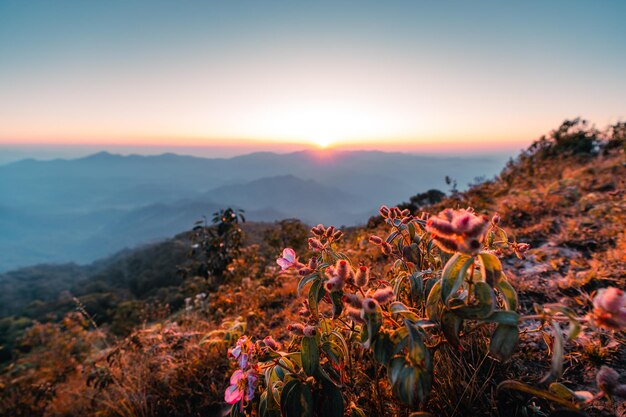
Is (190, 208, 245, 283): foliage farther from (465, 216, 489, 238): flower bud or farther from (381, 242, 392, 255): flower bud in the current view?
(465, 216, 489, 238): flower bud

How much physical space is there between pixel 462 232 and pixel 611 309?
429 millimetres

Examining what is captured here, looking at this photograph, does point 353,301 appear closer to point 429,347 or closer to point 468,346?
point 429,347

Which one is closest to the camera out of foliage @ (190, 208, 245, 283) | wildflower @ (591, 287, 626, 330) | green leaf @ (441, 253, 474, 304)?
wildflower @ (591, 287, 626, 330)

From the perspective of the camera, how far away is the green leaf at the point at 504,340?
0.98 metres

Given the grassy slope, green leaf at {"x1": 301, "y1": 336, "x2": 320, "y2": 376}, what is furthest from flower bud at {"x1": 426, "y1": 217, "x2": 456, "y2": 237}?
the grassy slope

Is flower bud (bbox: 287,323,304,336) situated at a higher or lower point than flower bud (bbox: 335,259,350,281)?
lower

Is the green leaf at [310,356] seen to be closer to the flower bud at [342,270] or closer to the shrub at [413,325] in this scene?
the shrub at [413,325]

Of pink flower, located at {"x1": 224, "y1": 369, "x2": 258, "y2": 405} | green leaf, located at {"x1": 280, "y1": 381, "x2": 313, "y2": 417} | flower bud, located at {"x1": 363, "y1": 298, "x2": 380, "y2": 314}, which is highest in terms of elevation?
flower bud, located at {"x1": 363, "y1": 298, "x2": 380, "y2": 314}

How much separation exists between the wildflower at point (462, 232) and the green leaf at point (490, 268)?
133 mm

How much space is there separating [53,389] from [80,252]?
23891 cm

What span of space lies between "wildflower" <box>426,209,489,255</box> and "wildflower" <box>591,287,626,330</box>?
0.35m

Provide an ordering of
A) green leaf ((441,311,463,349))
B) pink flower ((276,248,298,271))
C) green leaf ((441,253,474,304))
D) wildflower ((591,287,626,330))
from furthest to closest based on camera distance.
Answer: pink flower ((276,248,298,271)), green leaf ((441,311,463,349)), green leaf ((441,253,474,304)), wildflower ((591,287,626,330))

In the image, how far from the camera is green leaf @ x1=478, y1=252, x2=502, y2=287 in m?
0.96

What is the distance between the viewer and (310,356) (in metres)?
1.17
